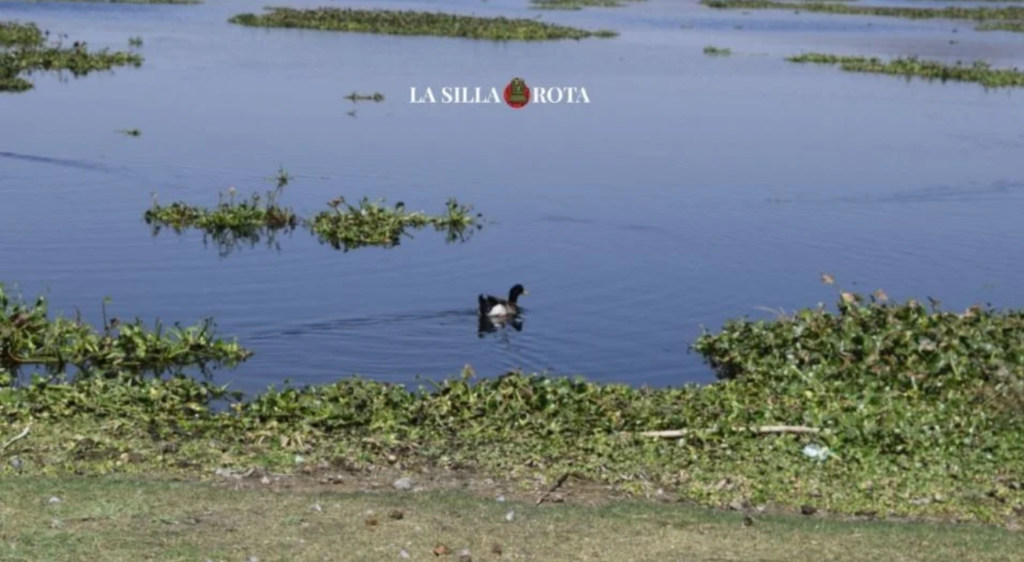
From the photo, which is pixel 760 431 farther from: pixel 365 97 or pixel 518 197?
pixel 365 97

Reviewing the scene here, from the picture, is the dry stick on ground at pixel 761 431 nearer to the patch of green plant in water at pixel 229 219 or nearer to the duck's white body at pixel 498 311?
the duck's white body at pixel 498 311

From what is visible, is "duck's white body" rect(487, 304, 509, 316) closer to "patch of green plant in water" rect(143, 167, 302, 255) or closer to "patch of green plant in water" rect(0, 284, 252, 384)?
"patch of green plant in water" rect(0, 284, 252, 384)

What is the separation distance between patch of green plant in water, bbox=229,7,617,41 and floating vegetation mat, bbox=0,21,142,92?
12019 mm

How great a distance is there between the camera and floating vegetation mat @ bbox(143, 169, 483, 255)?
20562 millimetres

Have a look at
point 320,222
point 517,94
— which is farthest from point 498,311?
point 517,94

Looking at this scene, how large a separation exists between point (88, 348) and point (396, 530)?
5744 millimetres

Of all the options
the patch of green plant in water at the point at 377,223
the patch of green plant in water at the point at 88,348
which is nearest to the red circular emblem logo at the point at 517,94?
the patch of green plant in water at the point at 377,223

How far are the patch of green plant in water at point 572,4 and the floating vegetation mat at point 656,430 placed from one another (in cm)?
5929

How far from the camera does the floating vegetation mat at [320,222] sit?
67.5 ft

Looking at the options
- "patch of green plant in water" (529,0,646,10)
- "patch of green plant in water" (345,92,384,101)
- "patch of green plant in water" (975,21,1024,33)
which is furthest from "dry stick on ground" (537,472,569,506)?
"patch of green plant in water" (529,0,646,10)

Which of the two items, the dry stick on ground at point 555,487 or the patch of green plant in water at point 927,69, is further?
the patch of green plant in water at point 927,69

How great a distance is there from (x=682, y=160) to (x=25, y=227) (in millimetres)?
12000

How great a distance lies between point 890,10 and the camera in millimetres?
79188

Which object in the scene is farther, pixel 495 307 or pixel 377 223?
pixel 377 223
